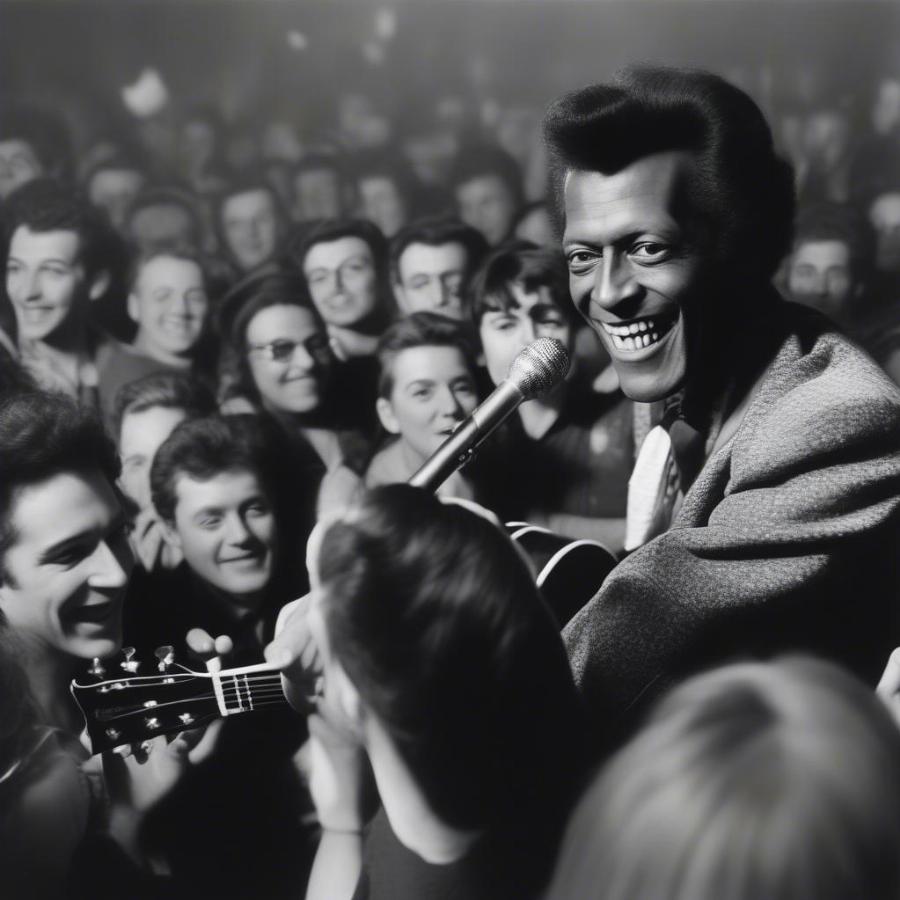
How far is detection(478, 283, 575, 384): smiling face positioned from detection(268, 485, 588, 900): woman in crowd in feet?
0.97

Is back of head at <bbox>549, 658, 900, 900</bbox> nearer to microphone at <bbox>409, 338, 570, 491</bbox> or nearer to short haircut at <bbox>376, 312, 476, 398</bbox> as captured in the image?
microphone at <bbox>409, 338, 570, 491</bbox>

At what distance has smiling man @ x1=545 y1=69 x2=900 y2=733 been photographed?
107cm

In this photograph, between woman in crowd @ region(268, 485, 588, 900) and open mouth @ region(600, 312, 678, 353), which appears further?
open mouth @ region(600, 312, 678, 353)

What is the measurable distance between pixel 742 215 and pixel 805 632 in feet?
1.70

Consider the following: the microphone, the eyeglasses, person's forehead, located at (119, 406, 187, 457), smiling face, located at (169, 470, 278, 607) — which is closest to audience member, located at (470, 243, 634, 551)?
the microphone

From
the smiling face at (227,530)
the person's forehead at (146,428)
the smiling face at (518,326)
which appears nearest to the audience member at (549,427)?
the smiling face at (518,326)

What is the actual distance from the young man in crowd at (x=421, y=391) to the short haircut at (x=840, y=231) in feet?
1.63

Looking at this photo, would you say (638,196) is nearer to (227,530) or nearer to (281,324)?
(281,324)

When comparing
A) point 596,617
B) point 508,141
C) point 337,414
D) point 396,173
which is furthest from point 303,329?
point 596,617

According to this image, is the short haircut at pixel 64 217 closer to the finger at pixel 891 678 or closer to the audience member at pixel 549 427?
the audience member at pixel 549 427

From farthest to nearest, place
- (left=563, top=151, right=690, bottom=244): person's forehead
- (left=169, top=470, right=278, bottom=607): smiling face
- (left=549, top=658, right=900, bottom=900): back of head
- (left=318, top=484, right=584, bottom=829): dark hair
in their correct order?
1. (left=169, top=470, right=278, bottom=607): smiling face
2. (left=563, top=151, right=690, bottom=244): person's forehead
3. (left=318, top=484, right=584, bottom=829): dark hair
4. (left=549, top=658, right=900, bottom=900): back of head

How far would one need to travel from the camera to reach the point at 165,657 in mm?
1165

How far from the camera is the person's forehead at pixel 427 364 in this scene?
1258 mm

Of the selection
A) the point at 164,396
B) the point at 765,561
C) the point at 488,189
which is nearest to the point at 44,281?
the point at 164,396
